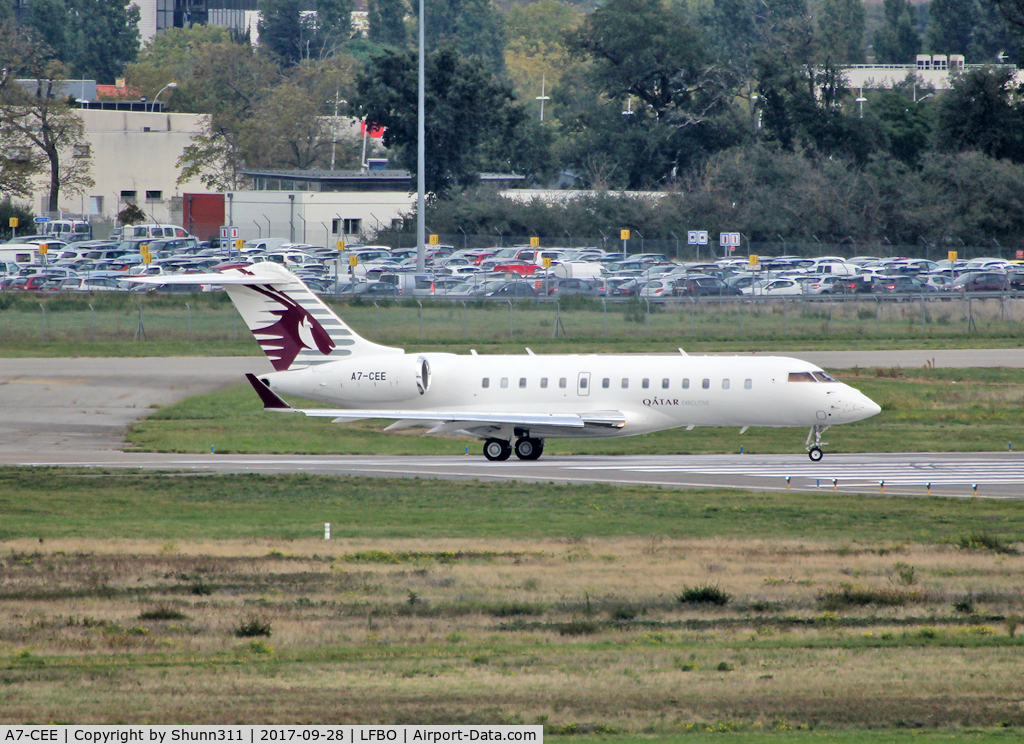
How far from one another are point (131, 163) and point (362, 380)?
9884cm

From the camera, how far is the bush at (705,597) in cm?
1808

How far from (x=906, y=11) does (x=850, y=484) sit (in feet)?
570

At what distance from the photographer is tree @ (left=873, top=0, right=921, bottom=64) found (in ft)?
594

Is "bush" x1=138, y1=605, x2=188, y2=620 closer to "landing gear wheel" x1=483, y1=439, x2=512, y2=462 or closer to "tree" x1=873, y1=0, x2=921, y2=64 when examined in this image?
"landing gear wheel" x1=483, y1=439, x2=512, y2=462

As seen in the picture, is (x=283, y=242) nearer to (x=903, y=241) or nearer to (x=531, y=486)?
(x=903, y=241)

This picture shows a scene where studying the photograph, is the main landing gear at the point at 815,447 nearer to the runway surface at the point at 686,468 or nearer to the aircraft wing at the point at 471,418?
the runway surface at the point at 686,468

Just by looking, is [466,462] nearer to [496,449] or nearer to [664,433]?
[496,449]

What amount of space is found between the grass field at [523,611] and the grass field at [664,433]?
855 cm

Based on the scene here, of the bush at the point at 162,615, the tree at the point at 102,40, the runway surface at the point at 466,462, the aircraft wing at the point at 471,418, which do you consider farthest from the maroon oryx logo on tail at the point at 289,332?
the tree at the point at 102,40

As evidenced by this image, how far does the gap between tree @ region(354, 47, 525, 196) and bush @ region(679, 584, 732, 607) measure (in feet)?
283

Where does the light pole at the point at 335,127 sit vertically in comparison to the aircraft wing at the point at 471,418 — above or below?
above

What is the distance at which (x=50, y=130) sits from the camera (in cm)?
Answer: 11119

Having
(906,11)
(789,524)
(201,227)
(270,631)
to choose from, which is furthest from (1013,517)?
(906,11)

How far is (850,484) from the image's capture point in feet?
97.5
